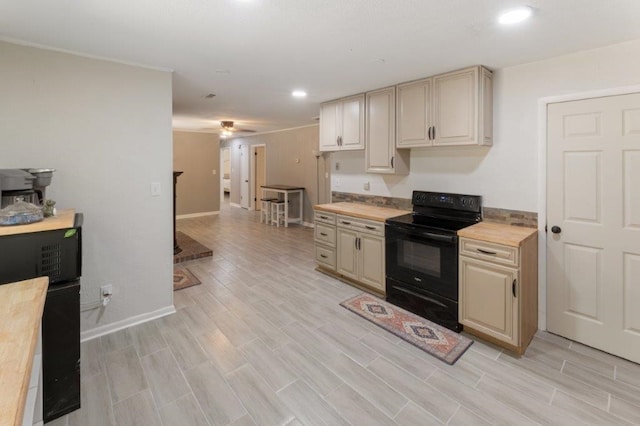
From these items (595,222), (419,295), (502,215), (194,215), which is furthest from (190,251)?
(595,222)

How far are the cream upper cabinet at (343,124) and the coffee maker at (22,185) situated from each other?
2.97 metres

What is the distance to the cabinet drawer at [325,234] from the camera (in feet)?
12.9

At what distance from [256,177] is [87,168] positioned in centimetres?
698

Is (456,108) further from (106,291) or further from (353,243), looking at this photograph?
(106,291)

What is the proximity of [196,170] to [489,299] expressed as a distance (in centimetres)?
767

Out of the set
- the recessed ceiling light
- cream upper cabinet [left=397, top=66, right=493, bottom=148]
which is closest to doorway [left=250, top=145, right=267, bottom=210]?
cream upper cabinet [left=397, top=66, right=493, bottom=148]

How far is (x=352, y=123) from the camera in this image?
3969 millimetres

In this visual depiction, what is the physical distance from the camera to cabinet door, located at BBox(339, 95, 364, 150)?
3852 millimetres

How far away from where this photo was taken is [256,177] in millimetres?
9477

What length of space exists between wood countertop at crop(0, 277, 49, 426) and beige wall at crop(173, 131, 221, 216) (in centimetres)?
713

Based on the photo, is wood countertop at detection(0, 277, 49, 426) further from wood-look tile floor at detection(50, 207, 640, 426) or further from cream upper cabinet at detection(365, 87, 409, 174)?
cream upper cabinet at detection(365, 87, 409, 174)

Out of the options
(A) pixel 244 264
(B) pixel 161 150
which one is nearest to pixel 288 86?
A: (B) pixel 161 150

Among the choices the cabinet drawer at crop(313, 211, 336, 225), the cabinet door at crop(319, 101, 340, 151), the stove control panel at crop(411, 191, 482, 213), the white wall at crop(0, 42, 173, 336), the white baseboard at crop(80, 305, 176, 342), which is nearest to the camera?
the white wall at crop(0, 42, 173, 336)

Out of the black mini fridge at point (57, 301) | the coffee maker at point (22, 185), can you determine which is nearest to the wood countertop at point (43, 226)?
the black mini fridge at point (57, 301)
